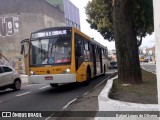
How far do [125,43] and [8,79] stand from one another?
7.82 m

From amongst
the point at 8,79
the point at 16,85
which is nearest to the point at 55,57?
the point at 8,79

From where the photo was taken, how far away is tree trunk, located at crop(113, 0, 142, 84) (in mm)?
11656

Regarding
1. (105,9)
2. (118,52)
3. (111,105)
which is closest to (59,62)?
(118,52)

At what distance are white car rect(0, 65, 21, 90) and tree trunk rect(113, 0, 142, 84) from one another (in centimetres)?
712

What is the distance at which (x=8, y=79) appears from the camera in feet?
55.3

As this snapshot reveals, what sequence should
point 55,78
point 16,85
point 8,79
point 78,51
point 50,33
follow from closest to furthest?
point 55,78 < point 50,33 < point 78,51 < point 8,79 < point 16,85

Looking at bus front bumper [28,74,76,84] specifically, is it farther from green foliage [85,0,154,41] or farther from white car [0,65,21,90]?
green foliage [85,0,154,41]

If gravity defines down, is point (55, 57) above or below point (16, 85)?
above

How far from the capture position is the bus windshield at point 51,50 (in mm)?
13891

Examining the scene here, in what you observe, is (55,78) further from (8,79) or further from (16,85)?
(16,85)

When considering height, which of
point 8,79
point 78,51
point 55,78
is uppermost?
point 78,51

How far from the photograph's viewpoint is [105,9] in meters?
28.4

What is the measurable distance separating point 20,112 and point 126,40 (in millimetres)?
5014

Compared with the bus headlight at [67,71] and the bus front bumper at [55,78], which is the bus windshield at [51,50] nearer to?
the bus headlight at [67,71]
